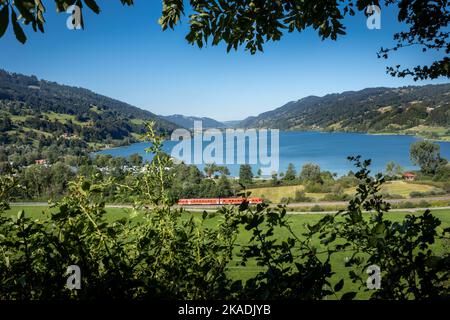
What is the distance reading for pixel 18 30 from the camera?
1.33 m

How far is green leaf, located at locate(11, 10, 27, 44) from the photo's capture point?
130cm

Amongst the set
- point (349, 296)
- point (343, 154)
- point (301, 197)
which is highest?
point (349, 296)

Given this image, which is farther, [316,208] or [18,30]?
[316,208]

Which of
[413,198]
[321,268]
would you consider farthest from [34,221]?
[413,198]

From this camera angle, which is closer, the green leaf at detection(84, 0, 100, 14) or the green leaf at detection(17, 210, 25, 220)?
the green leaf at detection(84, 0, 100, 14)

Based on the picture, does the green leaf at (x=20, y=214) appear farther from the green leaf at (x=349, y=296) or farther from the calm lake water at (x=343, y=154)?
the calm lake water at (x=343, y=154)

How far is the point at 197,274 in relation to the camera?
2045 millimetres

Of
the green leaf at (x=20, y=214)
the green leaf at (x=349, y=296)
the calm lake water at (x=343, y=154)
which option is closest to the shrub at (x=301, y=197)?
the calm lake water at (x=343, y=154)

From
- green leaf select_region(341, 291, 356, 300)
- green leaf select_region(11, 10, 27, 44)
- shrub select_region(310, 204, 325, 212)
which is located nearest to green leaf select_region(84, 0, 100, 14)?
green leaf select_region(11, 10, 27, 44)

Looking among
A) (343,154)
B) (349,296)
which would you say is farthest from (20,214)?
(343,154)

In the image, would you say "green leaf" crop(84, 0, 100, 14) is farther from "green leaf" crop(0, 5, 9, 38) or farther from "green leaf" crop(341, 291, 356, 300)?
"green leaf" crop(341, 291, 356, 300)

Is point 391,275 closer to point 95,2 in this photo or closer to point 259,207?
point 259,207

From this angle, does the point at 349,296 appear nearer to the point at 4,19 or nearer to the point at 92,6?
the point at 92,6

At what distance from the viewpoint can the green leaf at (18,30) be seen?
1302 millimetres
